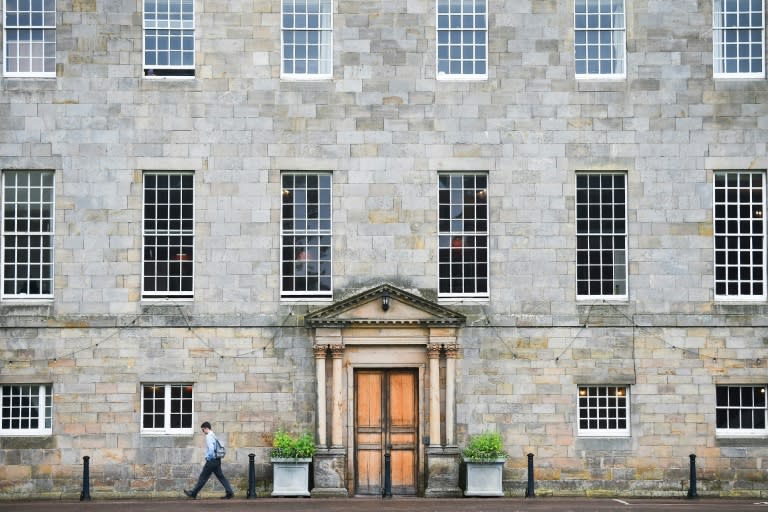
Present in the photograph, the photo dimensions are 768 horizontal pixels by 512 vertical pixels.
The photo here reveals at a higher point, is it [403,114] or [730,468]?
[403,114]

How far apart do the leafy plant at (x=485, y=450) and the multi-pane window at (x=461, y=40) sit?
836 centimetres

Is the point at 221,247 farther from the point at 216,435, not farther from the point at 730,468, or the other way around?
the point at 730,468

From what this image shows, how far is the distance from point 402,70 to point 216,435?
30.4 ft

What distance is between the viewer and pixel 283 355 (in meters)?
25.4

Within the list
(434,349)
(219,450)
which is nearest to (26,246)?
(219,450)

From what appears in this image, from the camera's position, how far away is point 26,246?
84.2 feet

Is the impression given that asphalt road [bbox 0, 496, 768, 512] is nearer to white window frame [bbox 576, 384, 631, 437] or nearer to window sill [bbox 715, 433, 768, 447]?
window sill [bbox 715, 433, 768, 447]

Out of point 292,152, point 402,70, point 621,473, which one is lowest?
point 621,473

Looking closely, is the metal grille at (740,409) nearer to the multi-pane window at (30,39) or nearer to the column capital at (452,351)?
the column capital at (452,351)

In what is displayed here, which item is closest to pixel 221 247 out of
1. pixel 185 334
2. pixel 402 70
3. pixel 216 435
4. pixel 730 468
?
pixel 185 334

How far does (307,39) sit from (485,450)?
1016cm

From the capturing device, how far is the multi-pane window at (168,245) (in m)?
25.7

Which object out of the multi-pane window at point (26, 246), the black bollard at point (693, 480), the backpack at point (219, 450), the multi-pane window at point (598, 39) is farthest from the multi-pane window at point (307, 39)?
the black bollard at point (693, 480)

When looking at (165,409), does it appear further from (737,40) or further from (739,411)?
(737,40)
